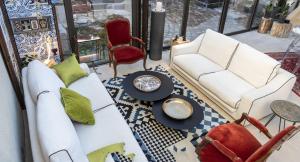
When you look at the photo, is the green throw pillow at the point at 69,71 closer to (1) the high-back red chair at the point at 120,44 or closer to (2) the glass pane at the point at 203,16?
(1) the high-back red chair at the point at 120,44

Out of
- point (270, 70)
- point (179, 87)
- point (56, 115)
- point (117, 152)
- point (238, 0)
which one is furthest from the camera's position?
point (238, 0)

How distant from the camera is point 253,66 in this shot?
3.48 meters

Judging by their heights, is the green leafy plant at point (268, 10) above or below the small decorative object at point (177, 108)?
above

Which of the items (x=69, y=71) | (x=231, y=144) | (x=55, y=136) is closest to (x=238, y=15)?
(x=231, y=144)

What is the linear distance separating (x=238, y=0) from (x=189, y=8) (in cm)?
182

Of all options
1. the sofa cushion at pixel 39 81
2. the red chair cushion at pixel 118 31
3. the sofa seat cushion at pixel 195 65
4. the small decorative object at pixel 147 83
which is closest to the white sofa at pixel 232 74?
the sofa seat cushion at pixel 195 65

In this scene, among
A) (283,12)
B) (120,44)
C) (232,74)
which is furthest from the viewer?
(283,12)

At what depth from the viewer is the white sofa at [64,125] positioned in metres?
1.71

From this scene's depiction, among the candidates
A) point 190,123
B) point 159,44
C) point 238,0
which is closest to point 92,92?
point 190,123

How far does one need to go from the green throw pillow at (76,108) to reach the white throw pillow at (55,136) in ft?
0.97

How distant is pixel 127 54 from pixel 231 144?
2.42 metres

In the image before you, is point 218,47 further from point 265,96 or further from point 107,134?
point 107,134

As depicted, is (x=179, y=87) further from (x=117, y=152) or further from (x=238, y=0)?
(x=238, y=0)

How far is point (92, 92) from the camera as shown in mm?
3100
